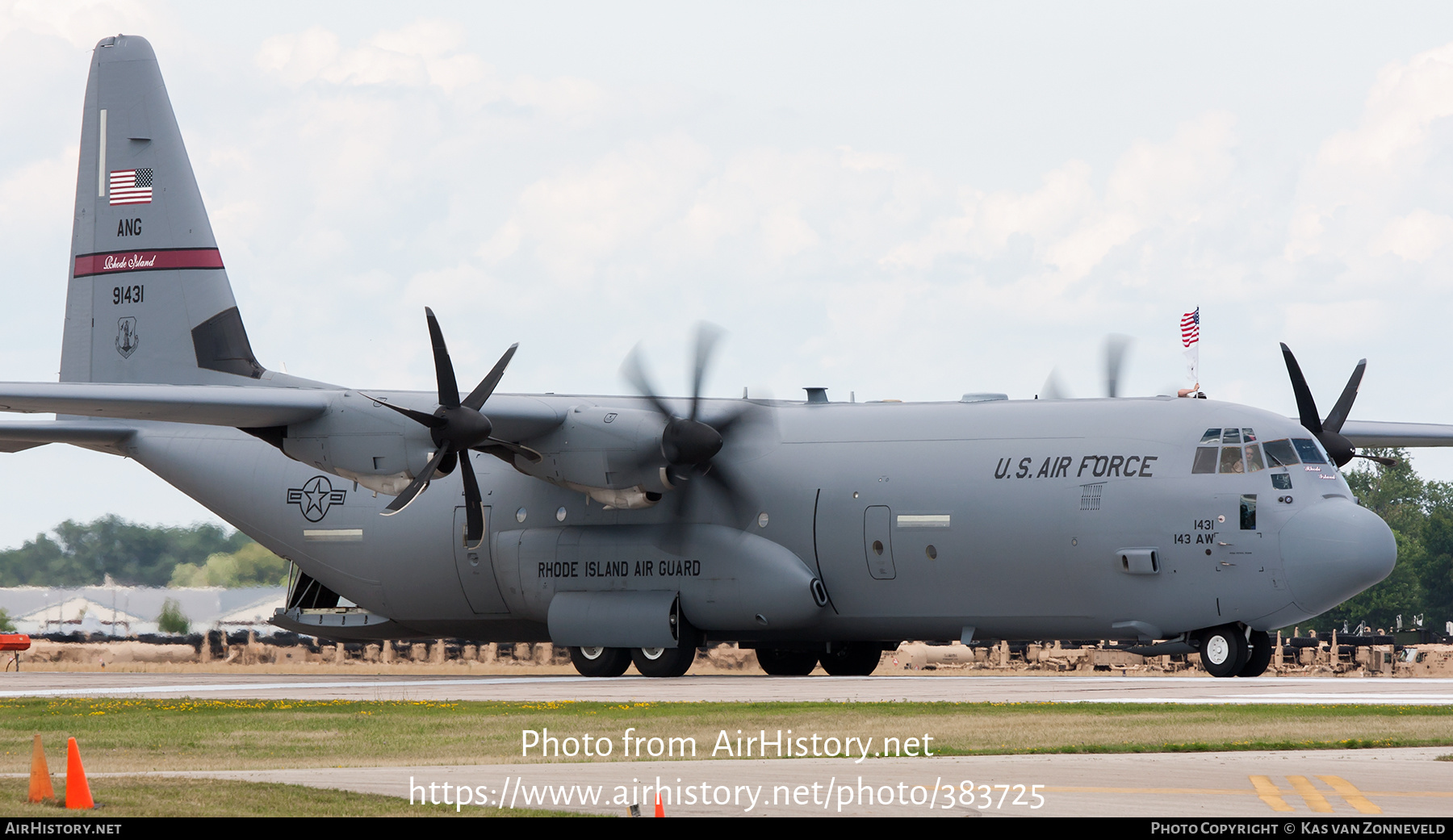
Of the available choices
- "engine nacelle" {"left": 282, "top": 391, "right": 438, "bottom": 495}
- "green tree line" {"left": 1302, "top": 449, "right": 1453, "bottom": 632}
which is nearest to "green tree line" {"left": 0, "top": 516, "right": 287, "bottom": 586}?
"engine nacelle" {"left": 282, "top": 391, "right": 438, "bottom": 495}

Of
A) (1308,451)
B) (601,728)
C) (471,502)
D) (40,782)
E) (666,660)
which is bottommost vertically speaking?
(601,728)

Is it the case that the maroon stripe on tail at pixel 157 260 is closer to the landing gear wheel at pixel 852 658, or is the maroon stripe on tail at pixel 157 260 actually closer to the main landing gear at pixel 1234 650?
the landing gear wheel at pixel 852 658

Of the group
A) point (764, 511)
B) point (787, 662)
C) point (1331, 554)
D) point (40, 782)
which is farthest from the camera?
point (787, 662)

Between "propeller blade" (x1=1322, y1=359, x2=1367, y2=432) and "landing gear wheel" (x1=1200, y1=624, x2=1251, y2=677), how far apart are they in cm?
514

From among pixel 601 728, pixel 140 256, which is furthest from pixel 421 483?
pixel 140 256

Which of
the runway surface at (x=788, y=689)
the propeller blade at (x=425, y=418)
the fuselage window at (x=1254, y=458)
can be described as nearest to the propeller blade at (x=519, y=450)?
the propeller blade at (x=425, y=418)

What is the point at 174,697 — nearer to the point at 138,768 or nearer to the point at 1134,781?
the point at 138,768

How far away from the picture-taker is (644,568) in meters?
26.1

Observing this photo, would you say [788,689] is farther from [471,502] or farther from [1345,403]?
[1345,403]

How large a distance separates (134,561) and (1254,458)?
39.9 m

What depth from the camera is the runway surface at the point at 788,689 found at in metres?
19.5

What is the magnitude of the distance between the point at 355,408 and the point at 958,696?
943cm

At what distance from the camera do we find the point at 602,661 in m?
26.8

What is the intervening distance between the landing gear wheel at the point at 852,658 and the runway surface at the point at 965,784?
1489cm
